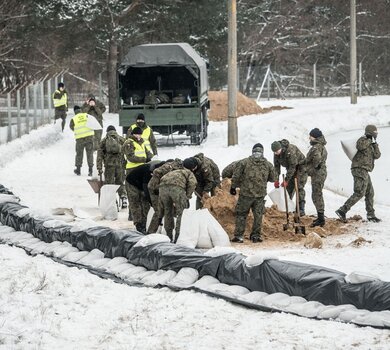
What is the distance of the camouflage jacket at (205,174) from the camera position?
1562cm

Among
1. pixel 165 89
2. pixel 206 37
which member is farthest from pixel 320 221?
pixel 206 37

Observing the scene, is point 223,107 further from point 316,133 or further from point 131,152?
point 131,152

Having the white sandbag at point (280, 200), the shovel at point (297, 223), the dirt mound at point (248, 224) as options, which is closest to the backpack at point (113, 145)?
the dirt mound at point (248, 224)

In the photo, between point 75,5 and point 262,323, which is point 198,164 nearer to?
point 262,323

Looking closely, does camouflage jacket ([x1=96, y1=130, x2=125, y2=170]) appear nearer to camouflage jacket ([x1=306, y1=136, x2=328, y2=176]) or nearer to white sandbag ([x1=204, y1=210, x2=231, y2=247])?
camouflage jacket ([x1=306, y1=136, x2=328, y2=176])

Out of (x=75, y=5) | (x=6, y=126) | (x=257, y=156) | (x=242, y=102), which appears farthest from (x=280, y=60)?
(x=257, y=156)

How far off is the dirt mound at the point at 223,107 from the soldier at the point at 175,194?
25.8 metres

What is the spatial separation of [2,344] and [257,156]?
784 cm

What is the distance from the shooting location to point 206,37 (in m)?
46.8

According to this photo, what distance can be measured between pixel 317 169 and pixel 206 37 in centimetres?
3028

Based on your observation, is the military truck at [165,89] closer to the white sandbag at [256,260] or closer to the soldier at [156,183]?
the soldier at [156,183]

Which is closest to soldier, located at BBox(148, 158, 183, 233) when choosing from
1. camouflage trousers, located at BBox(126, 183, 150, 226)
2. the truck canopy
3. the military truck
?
camouflage trousers, located at BBox(126, 183, 150, 226)

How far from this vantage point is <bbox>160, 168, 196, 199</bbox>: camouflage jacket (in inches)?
561

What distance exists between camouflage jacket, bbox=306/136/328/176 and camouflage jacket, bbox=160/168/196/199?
3.39 meters
